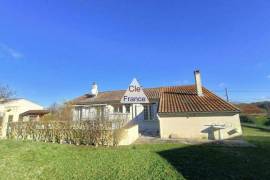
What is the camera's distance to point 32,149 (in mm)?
10000

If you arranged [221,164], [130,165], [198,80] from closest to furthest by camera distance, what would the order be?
[130,165], [221,164], [198,80]

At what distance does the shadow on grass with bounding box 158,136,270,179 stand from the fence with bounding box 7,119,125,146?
170 inches

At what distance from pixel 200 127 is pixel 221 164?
918cm

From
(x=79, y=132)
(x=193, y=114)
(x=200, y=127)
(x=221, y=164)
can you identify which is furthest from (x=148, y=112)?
(x=221, y=164)

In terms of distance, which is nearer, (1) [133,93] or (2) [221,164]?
(2) [221,164]

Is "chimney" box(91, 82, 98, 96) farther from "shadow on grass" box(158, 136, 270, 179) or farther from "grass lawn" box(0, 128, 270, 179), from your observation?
"shadow on grass" box(158, 136, 270, 179)

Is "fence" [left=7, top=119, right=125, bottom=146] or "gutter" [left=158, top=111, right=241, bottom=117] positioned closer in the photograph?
"fence" [left=7, top=119, right=125, bottom=146]

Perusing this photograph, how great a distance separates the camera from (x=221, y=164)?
800cm

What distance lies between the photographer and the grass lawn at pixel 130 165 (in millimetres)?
6656

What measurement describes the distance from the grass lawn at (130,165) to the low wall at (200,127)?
6052 millimetres

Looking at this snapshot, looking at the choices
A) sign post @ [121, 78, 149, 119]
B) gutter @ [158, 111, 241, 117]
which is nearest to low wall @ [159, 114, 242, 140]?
gutter @ [158, 111, 241, 117]

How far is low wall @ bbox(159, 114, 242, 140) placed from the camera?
1625cm

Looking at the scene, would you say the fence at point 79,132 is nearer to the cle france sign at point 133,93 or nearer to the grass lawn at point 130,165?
the grass lawn at point 130,165

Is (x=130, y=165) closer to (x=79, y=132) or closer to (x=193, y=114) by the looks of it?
(x=79, y=132)
